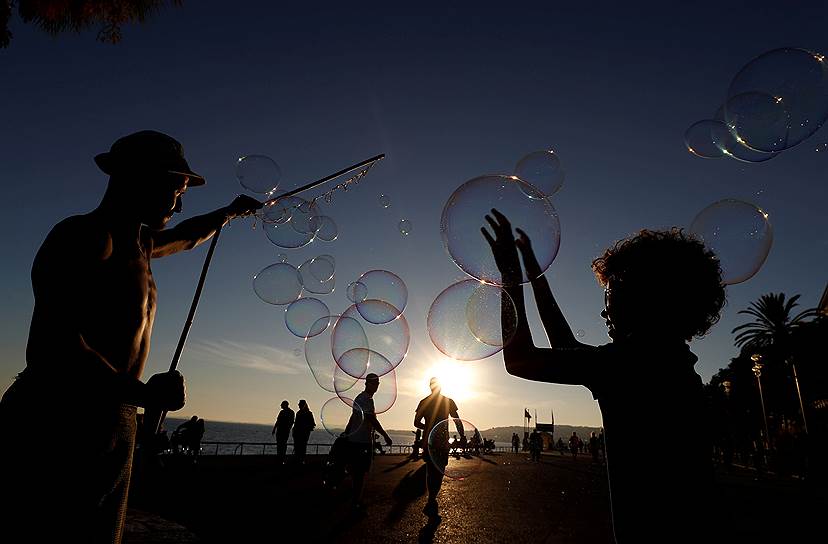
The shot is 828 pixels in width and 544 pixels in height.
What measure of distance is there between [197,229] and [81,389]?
1.86 metres

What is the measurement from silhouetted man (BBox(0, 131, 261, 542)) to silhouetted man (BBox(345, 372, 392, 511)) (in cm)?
619

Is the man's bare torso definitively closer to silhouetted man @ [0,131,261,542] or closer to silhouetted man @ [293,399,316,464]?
silhouetted man @ [0,131,261,542]

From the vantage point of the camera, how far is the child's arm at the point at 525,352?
73.9 inches

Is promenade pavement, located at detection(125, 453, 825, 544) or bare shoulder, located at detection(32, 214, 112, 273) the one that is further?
promenade pavement, located at detection(125, 453, 825, 544)

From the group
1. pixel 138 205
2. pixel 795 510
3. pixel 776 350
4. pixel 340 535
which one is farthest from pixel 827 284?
pixel 138 205

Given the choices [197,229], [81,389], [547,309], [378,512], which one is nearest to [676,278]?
[547,309]

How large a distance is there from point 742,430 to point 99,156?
194 ft

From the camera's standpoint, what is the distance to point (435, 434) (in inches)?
327

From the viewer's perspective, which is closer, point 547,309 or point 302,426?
A: point 547,309

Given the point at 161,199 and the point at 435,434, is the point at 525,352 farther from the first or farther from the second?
the point at 435,434

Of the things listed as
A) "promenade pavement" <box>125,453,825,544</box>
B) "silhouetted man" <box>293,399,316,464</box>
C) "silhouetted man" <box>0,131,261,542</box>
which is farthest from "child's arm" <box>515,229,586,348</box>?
"silhouetted man" <box>293,399,316,464</box>

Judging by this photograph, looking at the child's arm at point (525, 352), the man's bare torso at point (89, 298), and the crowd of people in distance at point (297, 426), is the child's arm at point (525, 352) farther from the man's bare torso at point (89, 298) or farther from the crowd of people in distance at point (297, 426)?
the crowd of people in distance at point (297, 426)

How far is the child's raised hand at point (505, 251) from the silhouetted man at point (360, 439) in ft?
21.8

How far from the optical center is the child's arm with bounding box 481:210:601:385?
1876mm
